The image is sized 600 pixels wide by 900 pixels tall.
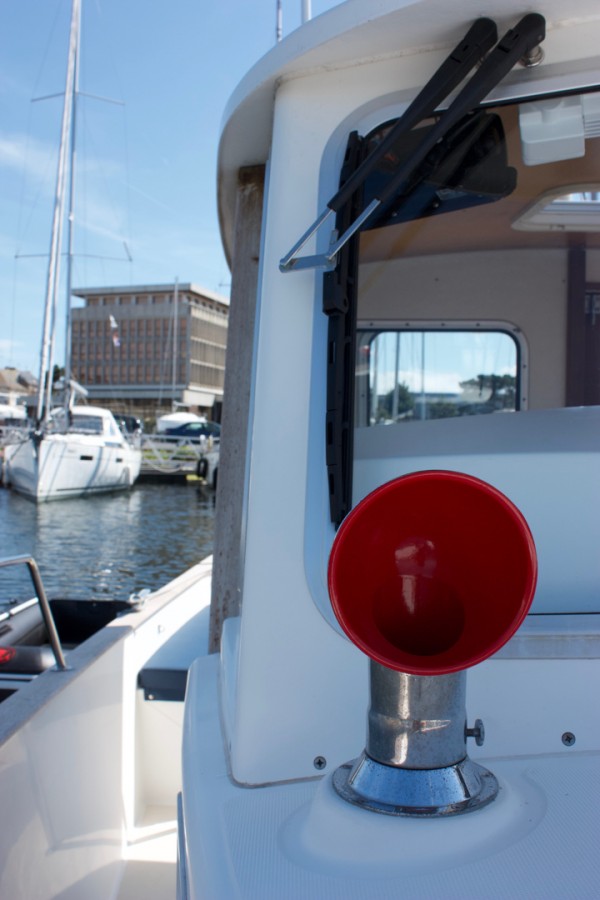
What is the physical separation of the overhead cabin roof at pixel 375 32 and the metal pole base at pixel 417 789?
1306 millimetres

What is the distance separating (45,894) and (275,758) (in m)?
1.73

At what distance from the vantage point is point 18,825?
8.60 ft

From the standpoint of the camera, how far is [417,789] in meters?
1.19

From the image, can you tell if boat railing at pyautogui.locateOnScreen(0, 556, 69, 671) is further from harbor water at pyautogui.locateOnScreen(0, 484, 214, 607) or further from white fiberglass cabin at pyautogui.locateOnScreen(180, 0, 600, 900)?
harbor water at pyautogui.locateOnScreen(0, 484, 214, 607)

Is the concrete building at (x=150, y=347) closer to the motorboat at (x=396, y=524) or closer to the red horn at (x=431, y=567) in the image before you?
the motorboat at (x=396, y=524)

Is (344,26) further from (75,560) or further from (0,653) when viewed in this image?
(75,560)

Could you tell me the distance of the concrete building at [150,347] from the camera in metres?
61.1

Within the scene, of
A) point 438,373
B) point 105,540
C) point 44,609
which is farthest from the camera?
point 105,540

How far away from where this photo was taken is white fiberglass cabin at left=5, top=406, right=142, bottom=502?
24.3m

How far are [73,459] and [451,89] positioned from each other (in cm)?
2496

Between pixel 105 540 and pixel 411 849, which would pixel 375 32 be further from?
pixel 105 540

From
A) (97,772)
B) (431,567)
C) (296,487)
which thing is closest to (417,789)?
(431,567)

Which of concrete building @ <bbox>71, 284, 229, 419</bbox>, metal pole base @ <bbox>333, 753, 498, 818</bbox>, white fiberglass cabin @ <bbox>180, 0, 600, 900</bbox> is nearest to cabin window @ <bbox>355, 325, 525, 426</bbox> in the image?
white fiberglass cabin @ <bbox>180, 0, 600, 900</bbox>

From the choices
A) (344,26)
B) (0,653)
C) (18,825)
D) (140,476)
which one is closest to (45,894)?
(18,825)
